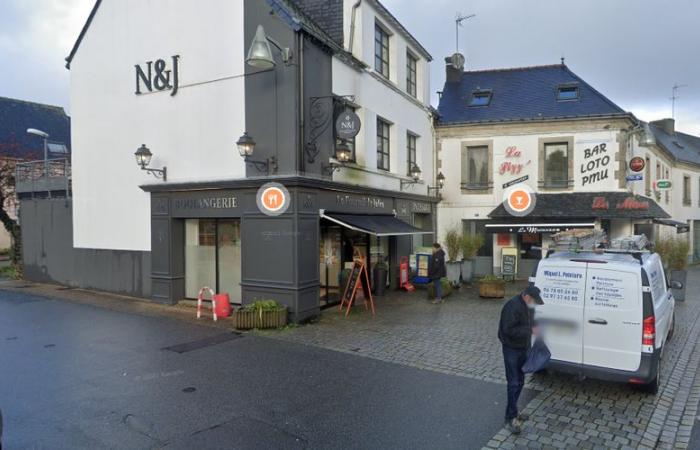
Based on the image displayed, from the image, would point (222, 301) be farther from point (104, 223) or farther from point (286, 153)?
point (104, 223)

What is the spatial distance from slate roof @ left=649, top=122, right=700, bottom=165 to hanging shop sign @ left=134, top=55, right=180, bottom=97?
84.0ft

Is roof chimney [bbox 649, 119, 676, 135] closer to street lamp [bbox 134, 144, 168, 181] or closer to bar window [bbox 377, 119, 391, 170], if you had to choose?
bar window [bbox 377, 119, 391, 170]

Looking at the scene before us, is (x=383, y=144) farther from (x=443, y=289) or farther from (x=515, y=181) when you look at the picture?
(x=515, y=181)

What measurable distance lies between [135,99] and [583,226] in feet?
50.6

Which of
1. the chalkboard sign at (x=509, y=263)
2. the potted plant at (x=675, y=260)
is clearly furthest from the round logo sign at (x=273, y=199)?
the potted plant at (x=675, y=260)

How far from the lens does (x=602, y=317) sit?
584 centimetres

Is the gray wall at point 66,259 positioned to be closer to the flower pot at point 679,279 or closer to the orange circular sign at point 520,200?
the orange circular sign at point 520,200

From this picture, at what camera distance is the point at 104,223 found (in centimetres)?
1398

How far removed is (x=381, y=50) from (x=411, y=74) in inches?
103

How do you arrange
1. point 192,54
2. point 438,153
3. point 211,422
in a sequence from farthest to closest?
point 438,153 < point 192,54 < point 211,422

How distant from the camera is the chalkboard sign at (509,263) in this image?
17547mm

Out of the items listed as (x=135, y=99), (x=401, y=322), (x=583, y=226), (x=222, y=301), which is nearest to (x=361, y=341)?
(x=401, y=322)

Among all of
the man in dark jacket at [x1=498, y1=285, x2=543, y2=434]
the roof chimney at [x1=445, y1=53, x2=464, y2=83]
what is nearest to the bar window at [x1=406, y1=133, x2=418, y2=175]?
the roof chimney at [x1=445, y1=53, x2=464, y2=83]

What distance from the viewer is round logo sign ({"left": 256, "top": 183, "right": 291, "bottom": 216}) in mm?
10008
